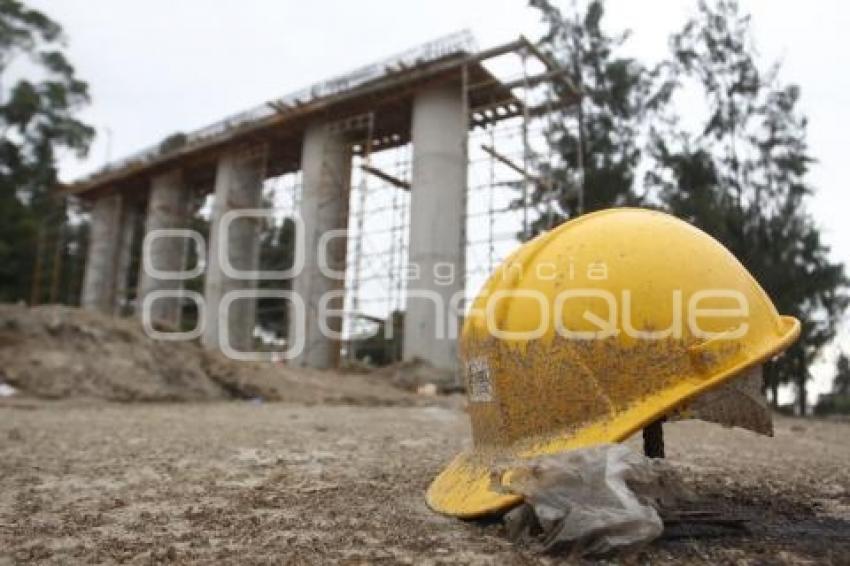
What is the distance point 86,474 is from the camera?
4.36m

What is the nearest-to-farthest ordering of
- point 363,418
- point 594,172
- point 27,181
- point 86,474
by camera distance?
point 86,474 < point 363,418 < point 594,172 < point 27,181

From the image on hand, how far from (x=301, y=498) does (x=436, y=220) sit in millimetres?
16196

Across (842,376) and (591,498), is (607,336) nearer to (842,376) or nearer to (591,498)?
(591,498)

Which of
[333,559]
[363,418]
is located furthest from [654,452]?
[363,418]

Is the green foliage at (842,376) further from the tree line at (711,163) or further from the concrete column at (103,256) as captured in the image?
the concrete column at (103,256)

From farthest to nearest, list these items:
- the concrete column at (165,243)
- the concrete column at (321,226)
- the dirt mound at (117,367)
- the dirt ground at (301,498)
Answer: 1. the concrete column at (165,243)
2. the concrete column at (321,226)
3. the dirt mound at (117,367)
4. the dirt ground at (301,498)

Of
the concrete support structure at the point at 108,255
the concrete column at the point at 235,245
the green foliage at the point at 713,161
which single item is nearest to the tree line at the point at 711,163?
the green foliage at the point at 713,161

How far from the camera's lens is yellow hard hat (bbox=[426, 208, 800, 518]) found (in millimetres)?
2871

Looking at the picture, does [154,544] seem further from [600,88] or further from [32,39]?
[32,39]

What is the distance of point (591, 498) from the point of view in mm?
2469

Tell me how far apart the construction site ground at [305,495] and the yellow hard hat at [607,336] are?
440 millimetres

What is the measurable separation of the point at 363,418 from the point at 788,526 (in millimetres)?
6872

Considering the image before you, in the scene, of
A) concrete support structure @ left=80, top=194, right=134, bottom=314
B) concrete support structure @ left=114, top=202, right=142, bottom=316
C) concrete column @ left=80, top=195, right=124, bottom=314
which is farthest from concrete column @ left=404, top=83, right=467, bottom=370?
concrete column @ left=80, top=195, right=124, bottom=314

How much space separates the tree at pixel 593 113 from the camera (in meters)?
20.8
